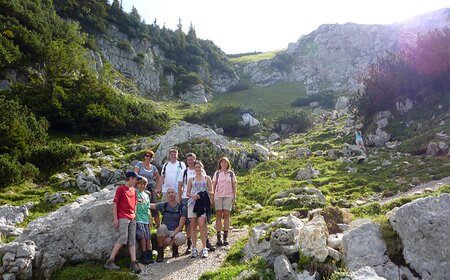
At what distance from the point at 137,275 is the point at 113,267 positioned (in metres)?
0.78

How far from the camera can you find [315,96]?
5903 centimetres

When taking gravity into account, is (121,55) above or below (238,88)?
above

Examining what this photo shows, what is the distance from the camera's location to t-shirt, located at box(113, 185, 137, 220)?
9289 millimetres

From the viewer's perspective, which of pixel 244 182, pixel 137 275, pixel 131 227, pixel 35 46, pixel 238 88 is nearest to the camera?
pixel 137 275

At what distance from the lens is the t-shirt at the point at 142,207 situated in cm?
982

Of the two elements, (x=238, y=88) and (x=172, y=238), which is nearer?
(x=172, y=238)

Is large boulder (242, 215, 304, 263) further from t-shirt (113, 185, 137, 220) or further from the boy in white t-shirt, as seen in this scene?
t-shirt (113, 185, 137, 220)

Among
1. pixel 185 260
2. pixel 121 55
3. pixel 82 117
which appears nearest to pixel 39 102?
pixel 82 117

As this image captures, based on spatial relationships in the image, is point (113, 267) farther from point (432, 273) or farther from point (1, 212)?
point (432, 273)

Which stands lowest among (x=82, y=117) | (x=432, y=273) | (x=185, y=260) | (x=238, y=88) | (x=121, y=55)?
(x=185, y=260)

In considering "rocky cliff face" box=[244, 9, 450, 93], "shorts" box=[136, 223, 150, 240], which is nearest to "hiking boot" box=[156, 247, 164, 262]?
"shorts" box=[136, 223, 150, 240]

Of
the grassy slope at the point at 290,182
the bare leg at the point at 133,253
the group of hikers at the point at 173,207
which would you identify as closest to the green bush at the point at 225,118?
the grassy slope at the point at 290,182

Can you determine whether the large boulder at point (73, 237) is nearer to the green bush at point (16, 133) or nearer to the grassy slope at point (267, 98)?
the green bush at point (16, 133)

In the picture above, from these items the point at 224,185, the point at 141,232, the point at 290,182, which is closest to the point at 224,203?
the point at 224,185
